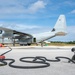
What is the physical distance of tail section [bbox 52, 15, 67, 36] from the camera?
42731 mm

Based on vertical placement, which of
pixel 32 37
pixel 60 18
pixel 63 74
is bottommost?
pixel 63 74

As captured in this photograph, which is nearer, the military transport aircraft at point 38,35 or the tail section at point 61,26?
the military transport aircraft at point 38,35

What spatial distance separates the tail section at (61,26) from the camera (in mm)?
42731

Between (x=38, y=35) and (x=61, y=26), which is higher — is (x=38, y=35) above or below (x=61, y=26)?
below

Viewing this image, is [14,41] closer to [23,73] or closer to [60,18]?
[60,18]

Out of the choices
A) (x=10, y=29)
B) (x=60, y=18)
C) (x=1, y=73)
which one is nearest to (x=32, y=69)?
(x=1, y=73)

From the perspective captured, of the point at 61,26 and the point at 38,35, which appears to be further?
the point at 61,26

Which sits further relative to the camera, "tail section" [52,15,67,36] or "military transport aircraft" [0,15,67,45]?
"tail section" [52,15,67,36]

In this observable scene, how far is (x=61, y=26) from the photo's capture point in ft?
143

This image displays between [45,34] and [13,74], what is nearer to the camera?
[13,74]

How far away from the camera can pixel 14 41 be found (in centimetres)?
4197

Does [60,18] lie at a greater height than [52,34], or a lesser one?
greater

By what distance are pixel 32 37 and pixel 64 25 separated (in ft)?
24.8

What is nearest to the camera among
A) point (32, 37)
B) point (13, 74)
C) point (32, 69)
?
point (13, 74)
